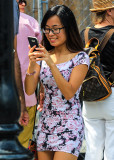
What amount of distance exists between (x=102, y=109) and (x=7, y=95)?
2.49 m

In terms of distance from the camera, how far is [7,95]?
1.40 m

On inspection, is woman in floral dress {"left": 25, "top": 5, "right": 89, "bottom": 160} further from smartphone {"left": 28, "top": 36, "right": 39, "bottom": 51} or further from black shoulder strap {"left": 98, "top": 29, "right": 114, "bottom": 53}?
black shoulder strap {"left": 98, "top": 29, "right": 114, "bottom": 53}

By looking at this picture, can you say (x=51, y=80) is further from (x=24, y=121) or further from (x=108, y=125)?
(x=108, y=125)

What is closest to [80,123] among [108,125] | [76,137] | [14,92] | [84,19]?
[76,137]

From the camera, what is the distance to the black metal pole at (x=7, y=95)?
1.38 meters

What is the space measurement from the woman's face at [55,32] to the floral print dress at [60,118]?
0.17m

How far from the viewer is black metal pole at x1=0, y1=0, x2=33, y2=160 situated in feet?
4.52

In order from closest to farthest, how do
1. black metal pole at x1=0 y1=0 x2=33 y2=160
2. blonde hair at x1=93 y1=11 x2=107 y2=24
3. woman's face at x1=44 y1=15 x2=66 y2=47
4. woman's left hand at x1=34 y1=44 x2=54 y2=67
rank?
black metal pole at x1=0 y1=0 x2=33 y2=160
woman's left hand at x1=34 y1=44 x2=54 y2=67
woman's face at x1=44 y1=15 x2=66 y2=47
blonde hair at x1=93 y1=11 x2=107 y2=24

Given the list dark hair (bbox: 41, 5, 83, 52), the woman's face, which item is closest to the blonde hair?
dark hair (bbox: 41, 5, 83, 52)

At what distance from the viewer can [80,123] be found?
3.06 m

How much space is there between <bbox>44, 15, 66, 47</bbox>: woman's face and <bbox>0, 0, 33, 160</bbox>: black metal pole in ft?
5.67

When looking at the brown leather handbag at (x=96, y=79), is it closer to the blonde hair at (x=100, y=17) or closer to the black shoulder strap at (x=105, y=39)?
the black shoulder strap at (x=105, y=39)

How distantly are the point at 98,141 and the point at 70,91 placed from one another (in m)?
1.23

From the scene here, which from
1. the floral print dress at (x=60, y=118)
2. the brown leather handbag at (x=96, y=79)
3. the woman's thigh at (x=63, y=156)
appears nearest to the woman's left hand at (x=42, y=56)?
the floral print dress at (x=60, y=118)
